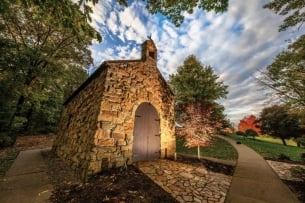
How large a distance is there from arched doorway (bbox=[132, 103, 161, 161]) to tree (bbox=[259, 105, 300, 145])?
1897cm

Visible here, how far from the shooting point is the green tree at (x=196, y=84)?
13.1 metres

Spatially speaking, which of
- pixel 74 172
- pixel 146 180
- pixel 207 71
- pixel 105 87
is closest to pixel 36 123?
pixel 74 172

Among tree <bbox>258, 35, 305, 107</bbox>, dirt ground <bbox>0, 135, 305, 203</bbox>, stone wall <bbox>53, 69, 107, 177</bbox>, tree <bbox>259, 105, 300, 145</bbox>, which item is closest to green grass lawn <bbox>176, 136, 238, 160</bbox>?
dirt ground <bbox>0, 135, 305, 203</bbox>

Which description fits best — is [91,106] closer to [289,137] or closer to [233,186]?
[233,186]

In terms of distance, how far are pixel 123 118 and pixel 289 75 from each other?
7.88m

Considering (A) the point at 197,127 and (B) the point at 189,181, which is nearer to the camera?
(B) the point at 189,181

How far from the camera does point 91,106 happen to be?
17.7ft

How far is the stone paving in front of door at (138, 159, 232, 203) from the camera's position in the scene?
3.45m

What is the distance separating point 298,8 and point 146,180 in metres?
8.38

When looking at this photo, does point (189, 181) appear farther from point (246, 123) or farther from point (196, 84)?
point (246, 123)

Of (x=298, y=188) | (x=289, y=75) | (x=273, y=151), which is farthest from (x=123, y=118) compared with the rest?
(x=273, y=151)

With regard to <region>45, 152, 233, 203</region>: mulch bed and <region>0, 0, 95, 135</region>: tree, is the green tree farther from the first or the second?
<region>45, 152, 233, 203</region>: mulch bed

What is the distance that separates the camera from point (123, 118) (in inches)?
204

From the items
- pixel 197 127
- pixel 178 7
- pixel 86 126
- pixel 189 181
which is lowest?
pixel 189 181
